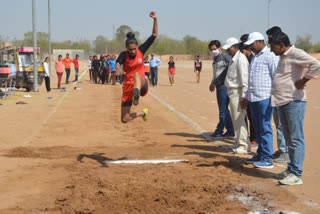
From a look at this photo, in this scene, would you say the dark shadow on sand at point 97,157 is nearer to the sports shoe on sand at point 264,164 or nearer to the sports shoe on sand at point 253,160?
the sports shoe on sand at point 253,160

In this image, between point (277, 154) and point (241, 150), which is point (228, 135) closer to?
point (241, 150)

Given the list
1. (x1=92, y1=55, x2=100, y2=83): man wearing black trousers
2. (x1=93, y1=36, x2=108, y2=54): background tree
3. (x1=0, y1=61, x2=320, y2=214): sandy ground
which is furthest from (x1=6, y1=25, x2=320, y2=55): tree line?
(x1=0, y1=61, x2=320, y2=214): sandy ground

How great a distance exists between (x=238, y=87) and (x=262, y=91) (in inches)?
44.1

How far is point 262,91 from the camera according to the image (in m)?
7.18

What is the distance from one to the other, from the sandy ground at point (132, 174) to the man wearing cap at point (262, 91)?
42 centimetres

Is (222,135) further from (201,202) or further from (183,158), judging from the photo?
(201,202)

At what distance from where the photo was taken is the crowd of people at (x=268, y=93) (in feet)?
19.6

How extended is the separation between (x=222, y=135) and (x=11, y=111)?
8.37 m

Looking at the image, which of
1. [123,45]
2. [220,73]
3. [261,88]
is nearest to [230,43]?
[220,73]

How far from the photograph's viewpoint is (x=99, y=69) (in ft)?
105

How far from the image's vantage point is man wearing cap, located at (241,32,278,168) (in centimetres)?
714

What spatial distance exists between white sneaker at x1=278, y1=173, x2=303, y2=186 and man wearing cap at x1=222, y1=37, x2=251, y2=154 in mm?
2113

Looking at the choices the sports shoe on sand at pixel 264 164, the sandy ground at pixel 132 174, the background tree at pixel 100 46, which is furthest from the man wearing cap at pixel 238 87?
the background tree at pixel 100 46

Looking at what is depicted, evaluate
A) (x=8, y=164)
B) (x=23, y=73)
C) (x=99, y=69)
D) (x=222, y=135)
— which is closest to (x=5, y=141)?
(x=8, y=164)
